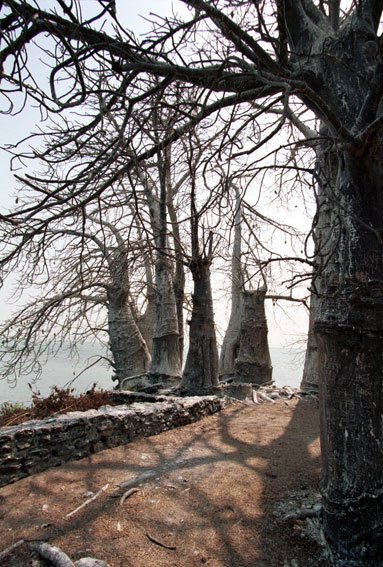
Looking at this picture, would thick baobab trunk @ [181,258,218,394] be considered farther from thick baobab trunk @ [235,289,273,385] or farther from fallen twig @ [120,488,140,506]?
fallen twig @ [120,488,140,506]

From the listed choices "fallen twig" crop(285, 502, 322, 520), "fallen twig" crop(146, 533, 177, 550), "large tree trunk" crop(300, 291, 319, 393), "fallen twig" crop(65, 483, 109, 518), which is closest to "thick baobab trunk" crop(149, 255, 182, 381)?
"large tree trunk" crop(300, 291, 319, 393)

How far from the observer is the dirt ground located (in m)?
3.43

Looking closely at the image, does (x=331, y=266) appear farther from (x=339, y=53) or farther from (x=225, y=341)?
(x=225, y=341)

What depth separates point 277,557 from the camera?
11.4 ft

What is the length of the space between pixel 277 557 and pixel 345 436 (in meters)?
1.12

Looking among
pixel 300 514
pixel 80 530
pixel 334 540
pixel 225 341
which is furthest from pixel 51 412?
pixel 225 341

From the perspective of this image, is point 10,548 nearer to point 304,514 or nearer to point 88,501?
point 88,501

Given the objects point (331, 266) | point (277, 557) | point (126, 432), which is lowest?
point (277, 557)

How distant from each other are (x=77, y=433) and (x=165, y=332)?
4.68 m

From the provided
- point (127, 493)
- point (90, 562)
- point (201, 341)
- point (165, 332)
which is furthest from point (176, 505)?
point (165, 332)

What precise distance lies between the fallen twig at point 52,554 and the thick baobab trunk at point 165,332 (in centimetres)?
630

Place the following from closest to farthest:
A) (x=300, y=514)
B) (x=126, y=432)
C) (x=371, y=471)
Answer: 1. (x=371, y=471)
2. (x=300, y=514)
3. (x=126, y=432)

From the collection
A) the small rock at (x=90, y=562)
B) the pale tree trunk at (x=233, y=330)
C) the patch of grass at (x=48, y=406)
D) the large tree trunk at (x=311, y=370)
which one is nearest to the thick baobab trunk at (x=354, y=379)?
the small rock at (x=90, y=562)

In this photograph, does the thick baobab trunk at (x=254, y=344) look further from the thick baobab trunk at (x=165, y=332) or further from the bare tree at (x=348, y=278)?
the bare tree at (x=348, y=278)
